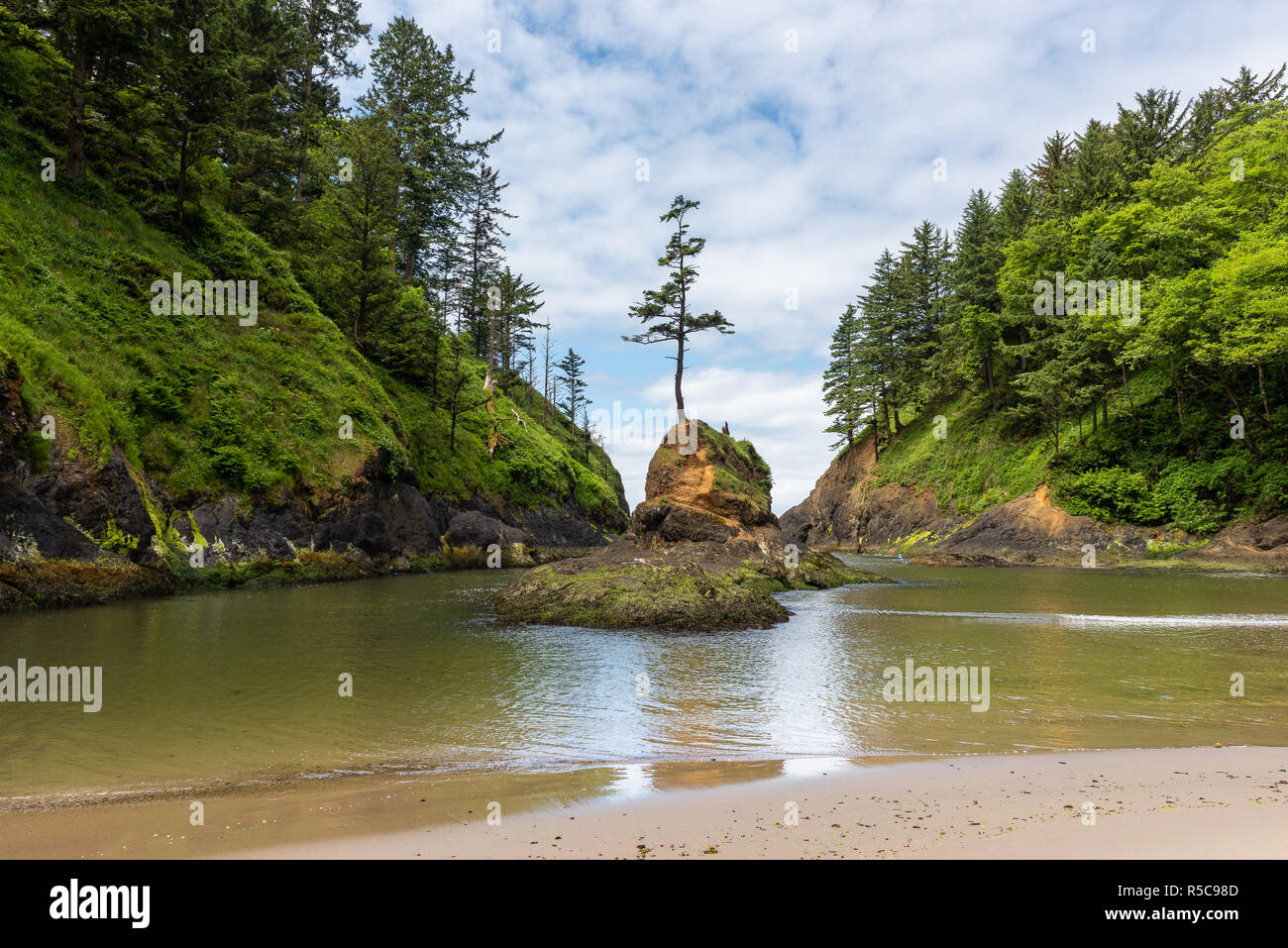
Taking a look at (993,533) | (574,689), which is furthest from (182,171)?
(993,533)

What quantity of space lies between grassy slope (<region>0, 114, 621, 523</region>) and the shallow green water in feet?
23.3

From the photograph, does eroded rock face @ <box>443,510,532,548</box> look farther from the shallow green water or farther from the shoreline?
the shallow green water

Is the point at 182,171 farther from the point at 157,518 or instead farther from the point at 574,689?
the point at 574,689

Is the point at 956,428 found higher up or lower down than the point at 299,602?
higher up

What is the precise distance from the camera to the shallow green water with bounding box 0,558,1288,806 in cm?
563

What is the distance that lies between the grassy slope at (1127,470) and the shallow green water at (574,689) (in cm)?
1539

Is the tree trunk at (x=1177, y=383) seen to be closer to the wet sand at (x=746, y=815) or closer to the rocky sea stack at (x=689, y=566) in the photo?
the rocky sea stack at (x=689, y=566)

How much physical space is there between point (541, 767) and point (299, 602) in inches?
510

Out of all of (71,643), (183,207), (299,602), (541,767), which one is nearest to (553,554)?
(299,602)

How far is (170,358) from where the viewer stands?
21359 mm

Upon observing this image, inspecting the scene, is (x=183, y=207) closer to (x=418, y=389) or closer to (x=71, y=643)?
(x=418, y=389)

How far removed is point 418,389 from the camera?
3731 centimetres

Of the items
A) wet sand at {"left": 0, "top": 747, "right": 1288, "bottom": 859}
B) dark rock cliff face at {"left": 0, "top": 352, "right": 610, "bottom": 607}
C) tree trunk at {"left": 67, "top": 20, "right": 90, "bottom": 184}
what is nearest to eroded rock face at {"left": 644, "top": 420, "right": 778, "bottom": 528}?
dark rock cliff face at {"left": 0, "top": 352, "right": 610, "bottom": 607}

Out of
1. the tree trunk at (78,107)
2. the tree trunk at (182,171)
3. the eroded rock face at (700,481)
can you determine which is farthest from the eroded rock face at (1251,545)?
the tree trunk at (78,107)
